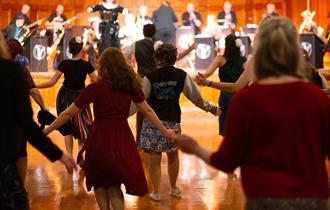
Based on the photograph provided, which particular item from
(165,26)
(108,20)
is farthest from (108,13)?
(165,26)

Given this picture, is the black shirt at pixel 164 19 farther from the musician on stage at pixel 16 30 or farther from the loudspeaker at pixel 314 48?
the loudspeaker at pixel 314 48

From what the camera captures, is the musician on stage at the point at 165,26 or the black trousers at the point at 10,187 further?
the musician on stage at the point at 165,26

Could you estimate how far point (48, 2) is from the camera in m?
19.2

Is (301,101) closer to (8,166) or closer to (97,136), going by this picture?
(8,166)

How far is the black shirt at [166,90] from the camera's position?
17.4ft

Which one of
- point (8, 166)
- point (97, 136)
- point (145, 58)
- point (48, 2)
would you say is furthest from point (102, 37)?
point (8, 166)

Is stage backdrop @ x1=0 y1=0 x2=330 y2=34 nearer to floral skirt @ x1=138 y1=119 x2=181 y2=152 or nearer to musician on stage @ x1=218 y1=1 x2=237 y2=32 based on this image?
musician on stage @ x1=218 y1=1 x2=237 y2=32

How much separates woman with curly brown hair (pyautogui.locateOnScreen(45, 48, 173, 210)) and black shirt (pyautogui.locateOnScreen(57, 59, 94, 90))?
7.60ft

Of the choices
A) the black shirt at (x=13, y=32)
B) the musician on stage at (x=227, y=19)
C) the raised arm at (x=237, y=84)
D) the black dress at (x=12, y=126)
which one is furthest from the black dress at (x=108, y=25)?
the black dress at (x=12, y=126)

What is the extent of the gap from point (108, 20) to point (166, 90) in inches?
297

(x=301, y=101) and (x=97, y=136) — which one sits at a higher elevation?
(x=301, y=101)

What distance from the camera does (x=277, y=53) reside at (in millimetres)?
2320

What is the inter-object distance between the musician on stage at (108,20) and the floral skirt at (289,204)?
10.5 meters

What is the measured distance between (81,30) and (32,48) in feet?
3.79
